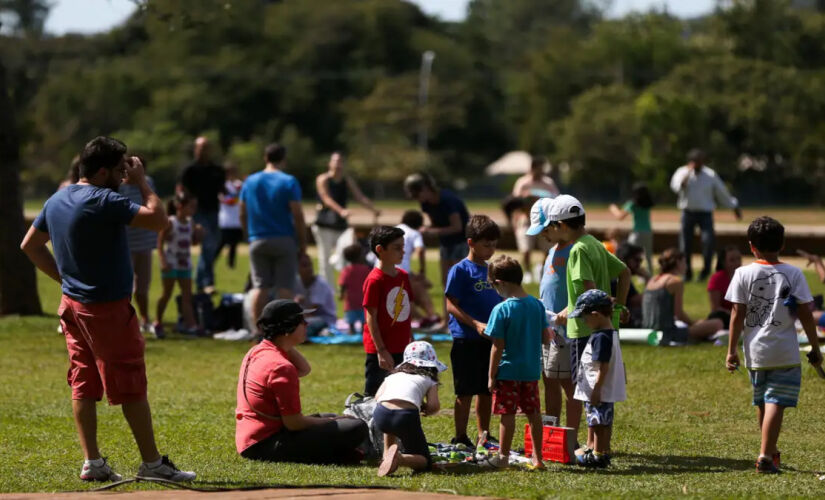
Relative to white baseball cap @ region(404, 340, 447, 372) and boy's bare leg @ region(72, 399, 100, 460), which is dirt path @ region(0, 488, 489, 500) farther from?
white baseball cap @ region(404, 340, 447, 372)

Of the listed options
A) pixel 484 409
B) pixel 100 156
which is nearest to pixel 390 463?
pixel 484 409

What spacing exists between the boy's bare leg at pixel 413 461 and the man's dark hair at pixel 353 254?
7.29 metres

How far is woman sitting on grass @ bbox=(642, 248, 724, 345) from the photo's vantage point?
13.6 metres

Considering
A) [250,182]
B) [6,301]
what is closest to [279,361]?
[250,182]

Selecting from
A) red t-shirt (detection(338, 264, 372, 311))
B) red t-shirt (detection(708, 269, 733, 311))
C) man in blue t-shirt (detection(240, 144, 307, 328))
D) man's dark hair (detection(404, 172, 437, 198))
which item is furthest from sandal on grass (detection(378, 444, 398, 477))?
red t-shirt (detection(708, 269, 733, 311))

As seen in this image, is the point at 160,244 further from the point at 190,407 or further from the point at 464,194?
the point at 464,194

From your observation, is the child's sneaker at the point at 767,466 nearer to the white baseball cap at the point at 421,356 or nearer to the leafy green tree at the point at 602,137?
the white baseball cap at the point at 421,356

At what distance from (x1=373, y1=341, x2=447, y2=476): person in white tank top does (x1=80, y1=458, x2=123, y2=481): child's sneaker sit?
57.6 inches

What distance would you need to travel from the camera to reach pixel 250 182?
1381 cm

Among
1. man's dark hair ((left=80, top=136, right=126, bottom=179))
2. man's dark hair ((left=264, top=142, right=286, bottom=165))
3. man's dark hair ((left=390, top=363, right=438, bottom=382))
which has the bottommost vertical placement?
man's dark hair ((left=390, top=363, right=438, bottom=382))

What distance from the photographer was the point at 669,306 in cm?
1363

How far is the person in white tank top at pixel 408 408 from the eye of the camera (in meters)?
7.73

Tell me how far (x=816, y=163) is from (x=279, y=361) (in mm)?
57834

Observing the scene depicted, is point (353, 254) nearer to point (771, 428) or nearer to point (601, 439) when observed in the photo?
point (601, 439)
